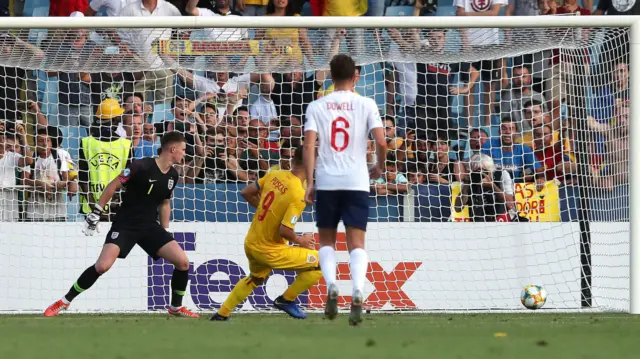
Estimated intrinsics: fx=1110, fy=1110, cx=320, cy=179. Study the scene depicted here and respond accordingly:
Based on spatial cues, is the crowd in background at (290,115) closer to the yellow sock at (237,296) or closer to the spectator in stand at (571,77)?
the spectator in stand at (571,77)

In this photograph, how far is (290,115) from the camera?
1294cm

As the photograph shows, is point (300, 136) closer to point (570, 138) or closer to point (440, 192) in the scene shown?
point (440, 192)

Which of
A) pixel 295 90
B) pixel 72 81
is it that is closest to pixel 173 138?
pixel 295 90

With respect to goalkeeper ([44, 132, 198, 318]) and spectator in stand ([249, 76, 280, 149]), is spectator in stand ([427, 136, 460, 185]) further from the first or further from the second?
goalkeeper ([44, 132, 198, 318])

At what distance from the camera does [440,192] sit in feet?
40.1

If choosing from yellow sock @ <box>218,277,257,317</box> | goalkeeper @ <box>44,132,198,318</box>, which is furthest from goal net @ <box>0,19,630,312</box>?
yellow sock @ <box>218,277,257,317</box>

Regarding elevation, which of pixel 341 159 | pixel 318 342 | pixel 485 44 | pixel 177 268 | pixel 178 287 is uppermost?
pixel 485 44

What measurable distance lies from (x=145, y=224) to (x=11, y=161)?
248cm

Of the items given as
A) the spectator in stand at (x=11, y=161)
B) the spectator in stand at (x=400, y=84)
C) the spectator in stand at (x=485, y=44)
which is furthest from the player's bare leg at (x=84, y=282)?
the spectator in stand at (x=485, y=44)

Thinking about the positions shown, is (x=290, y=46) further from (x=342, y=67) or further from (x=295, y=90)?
(x=342, y=67)

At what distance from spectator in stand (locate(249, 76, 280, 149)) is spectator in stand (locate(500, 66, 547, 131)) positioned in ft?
8.68

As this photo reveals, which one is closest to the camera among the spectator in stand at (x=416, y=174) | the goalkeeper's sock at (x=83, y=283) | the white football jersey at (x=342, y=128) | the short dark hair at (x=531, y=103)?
the white football jersey at (x=342, y=128)

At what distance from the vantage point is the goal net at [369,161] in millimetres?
11992

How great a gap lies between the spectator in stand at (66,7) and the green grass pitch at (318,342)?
855 centimetres
